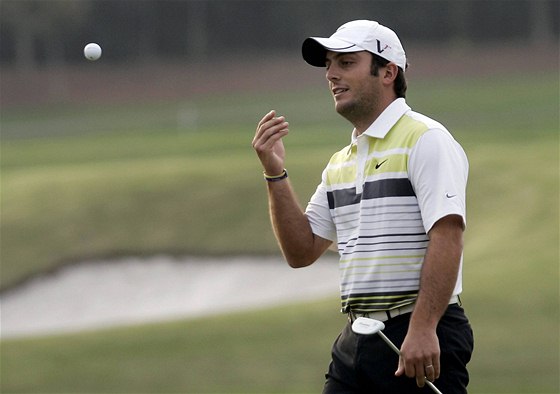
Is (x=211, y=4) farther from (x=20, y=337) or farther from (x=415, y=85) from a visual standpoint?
(x=20, y=337)

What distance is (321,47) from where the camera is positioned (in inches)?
197

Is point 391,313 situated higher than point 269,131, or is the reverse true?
point 269,131

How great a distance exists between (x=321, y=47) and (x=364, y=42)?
0.19 meters

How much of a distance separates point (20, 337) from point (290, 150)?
11360 millimetres

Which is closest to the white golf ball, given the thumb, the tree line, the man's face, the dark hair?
the man's face

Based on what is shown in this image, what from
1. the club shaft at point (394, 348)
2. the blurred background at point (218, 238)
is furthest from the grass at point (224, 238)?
the club shaft at point (394, 348)

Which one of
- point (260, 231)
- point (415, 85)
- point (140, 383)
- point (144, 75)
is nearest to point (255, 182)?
point (260, 231)

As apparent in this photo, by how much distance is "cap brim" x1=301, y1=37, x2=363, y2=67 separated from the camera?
16.1 ft

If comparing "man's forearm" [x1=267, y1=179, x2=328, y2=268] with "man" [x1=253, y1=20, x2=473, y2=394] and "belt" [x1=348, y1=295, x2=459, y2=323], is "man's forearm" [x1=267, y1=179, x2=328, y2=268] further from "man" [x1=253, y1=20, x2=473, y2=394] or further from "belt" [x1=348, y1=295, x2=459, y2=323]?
Result: "belt" [x1=348, y1=295, x2=459, y2=323]

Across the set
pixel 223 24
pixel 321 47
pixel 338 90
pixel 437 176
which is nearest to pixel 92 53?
pixel 321 47

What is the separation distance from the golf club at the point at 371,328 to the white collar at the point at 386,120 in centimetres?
75

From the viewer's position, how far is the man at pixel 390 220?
456cm

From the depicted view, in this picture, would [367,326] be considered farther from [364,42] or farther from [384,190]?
[364,42]

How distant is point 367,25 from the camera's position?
4.97 metres
